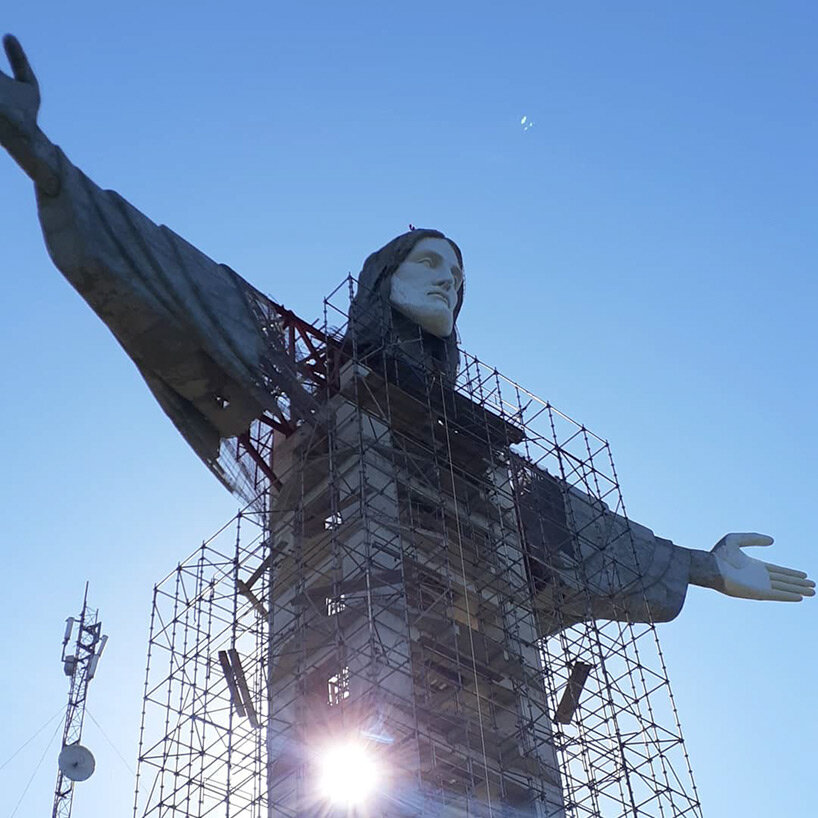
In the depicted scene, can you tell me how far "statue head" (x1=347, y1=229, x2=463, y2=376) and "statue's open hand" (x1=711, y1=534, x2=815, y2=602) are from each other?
5.52m

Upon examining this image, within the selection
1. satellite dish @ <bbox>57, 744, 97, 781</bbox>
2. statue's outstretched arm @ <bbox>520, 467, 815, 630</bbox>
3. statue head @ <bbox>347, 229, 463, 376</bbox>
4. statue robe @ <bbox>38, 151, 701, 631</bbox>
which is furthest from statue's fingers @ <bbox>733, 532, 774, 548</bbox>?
satellite dish @ <bbox>57, 744, 97, 781</bbox>

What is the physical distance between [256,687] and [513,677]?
11.1 ft

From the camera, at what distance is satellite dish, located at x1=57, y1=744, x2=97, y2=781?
62.8ft

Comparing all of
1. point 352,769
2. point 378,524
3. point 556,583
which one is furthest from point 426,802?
point 556,583

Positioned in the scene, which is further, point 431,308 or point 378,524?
point 431,308

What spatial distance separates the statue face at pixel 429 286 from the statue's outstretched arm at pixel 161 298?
3.19m

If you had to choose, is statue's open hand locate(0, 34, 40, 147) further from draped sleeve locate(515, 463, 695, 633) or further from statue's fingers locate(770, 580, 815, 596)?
statue's fingers locate(770, 580, 815, 596)

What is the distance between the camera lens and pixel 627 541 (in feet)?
71.7

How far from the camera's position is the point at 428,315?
20828mm

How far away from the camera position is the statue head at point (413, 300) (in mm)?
20516

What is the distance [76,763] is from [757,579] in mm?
10872

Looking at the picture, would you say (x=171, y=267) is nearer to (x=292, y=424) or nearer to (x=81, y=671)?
(x=292, y=424)

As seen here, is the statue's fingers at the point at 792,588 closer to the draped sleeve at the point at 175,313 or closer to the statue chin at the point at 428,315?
the statue chin at the point at 428,315

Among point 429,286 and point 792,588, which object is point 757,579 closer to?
point 792,588
